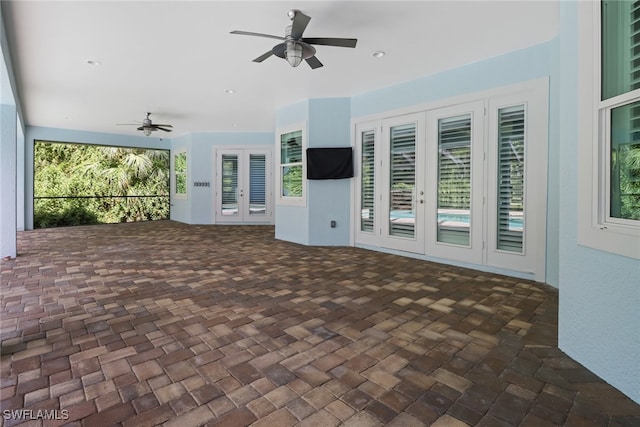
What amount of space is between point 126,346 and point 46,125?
28.7 ft

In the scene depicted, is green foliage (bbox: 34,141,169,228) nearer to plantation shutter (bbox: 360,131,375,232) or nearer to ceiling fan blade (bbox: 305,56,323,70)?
plantation shutter (bbox: 360,131,375,232)

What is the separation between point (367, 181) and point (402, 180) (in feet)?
2.32

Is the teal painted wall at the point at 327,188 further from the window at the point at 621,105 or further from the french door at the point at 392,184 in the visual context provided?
the window at the point at 621,105

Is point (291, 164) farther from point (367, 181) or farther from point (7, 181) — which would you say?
point (7, 181)

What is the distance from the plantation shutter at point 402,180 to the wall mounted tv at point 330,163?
2.66ft

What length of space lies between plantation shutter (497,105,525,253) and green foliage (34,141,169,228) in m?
9.76

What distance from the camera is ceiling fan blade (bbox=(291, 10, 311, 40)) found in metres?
2.73

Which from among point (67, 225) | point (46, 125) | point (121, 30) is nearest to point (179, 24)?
point (121, 30)

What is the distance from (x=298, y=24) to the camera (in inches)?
112

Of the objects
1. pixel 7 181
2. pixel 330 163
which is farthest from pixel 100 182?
pixel 330 163

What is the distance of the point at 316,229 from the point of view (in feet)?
20.4
